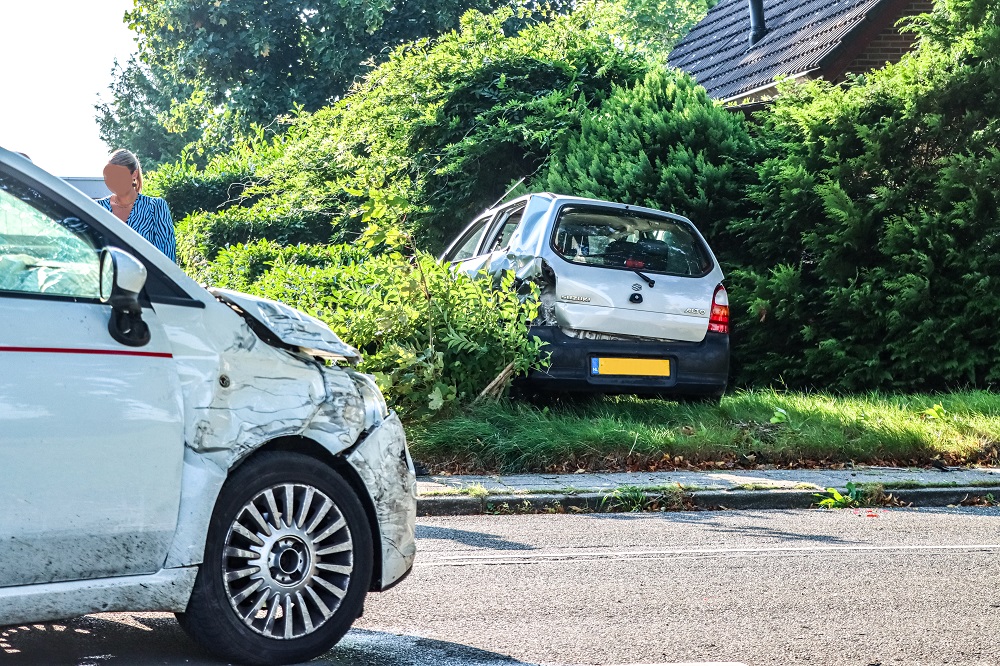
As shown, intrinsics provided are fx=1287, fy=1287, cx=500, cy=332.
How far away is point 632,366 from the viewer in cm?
1070

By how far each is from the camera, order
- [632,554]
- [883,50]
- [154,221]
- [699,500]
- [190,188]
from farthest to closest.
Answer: [190,188] → [883,50] → [699,500] → [154,221] → [632,554]

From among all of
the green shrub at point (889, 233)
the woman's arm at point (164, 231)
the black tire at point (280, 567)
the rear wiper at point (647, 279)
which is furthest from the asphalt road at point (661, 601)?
the green shrub at point (889, 233)

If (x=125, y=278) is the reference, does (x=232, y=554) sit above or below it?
below

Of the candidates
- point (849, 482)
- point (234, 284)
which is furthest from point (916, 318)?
point (234, 284)

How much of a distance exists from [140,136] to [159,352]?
61592 millimetres

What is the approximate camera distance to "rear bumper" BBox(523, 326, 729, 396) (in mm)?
10523

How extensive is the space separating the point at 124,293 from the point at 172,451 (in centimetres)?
55

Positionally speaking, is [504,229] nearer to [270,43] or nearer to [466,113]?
[466,113]

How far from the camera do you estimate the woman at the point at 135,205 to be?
752 centimetres

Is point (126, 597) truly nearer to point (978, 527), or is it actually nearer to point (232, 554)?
point (232, 554)

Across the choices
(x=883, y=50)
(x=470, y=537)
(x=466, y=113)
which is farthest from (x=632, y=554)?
(x=883, y=50)

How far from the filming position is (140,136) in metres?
62.9

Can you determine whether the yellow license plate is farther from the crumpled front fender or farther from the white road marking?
the crumpled front fender

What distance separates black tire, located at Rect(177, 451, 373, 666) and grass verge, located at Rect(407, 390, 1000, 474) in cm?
502
